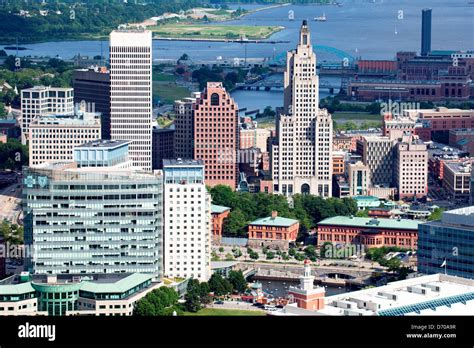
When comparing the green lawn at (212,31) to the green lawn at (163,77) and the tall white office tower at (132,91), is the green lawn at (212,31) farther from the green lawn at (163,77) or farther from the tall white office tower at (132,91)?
the tall white office tower at (132,91)

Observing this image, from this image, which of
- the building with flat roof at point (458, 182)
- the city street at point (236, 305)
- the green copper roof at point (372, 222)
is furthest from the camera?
the building with flat roof at point (458, 182)

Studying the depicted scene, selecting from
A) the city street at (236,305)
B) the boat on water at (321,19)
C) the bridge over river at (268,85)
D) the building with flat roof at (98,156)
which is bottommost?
the city street at (236,305)

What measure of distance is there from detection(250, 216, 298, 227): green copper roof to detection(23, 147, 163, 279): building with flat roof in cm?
831

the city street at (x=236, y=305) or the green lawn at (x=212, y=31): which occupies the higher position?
the green lawn at (x=212, y=31)

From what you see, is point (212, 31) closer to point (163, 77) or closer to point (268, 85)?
point (163, 77)

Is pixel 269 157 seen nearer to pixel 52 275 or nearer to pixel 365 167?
pixel 365 167

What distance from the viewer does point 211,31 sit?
103062 mm

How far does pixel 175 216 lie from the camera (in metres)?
26.4

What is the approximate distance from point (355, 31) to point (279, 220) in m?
72.6

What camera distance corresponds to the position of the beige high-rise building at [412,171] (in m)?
39.1

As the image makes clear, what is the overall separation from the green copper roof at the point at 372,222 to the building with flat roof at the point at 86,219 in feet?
29.5

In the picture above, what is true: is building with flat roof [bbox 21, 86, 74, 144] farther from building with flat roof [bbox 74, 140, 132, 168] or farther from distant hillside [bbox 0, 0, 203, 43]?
distant hillside [bbox 0, 0, 203, 43]

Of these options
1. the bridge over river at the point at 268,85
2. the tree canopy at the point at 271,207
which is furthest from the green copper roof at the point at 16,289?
the bridge over river at the point at 268,85

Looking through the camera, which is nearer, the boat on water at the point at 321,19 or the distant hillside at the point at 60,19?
the distant hillside at the point at 60,19
